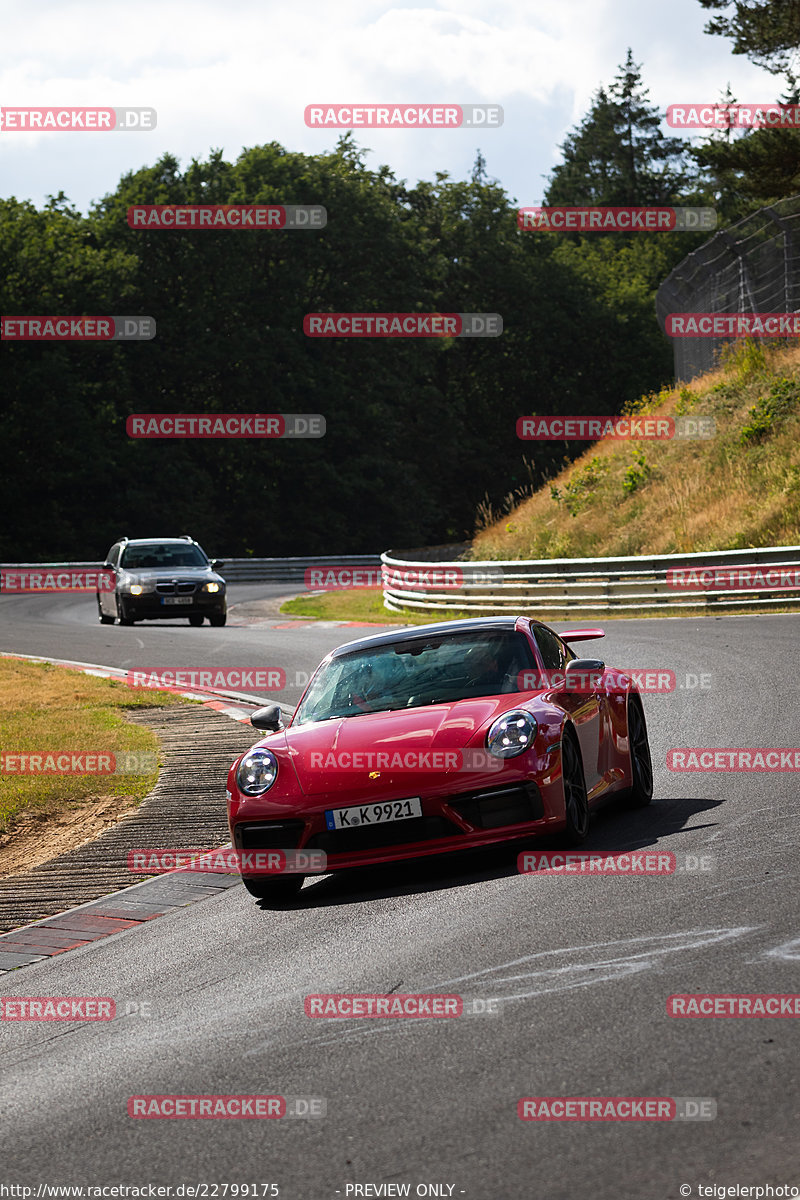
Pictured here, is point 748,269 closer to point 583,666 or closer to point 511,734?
point 583,666

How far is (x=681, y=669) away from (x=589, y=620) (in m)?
9.24

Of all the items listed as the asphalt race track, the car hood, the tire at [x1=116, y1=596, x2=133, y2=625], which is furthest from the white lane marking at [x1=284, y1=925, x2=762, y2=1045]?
the tire at [x1=116, y1=596, x2=133, y2=625]

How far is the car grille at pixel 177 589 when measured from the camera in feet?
91.3

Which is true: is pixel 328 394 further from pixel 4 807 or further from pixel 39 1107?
pixel 39 1107

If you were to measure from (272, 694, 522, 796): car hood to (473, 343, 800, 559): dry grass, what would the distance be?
20.1 m

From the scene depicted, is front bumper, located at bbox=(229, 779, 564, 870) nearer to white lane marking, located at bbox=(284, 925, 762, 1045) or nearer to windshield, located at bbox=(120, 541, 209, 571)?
white lane marking, located at bbox=(284, 925, 762, 1045)

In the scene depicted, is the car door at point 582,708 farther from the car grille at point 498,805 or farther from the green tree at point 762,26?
→ the green tree at point 762,26

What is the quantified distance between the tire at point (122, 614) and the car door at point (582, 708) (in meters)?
20.0

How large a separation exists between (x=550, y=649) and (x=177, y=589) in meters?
19.4

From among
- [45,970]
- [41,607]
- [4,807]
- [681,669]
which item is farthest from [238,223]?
[45,970]

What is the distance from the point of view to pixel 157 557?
28891mm

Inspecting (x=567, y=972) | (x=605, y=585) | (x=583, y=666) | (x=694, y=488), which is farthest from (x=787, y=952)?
(x=694, y=488)

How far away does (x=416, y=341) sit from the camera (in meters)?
69.6

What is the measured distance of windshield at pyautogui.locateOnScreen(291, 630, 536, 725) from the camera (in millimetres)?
8422
